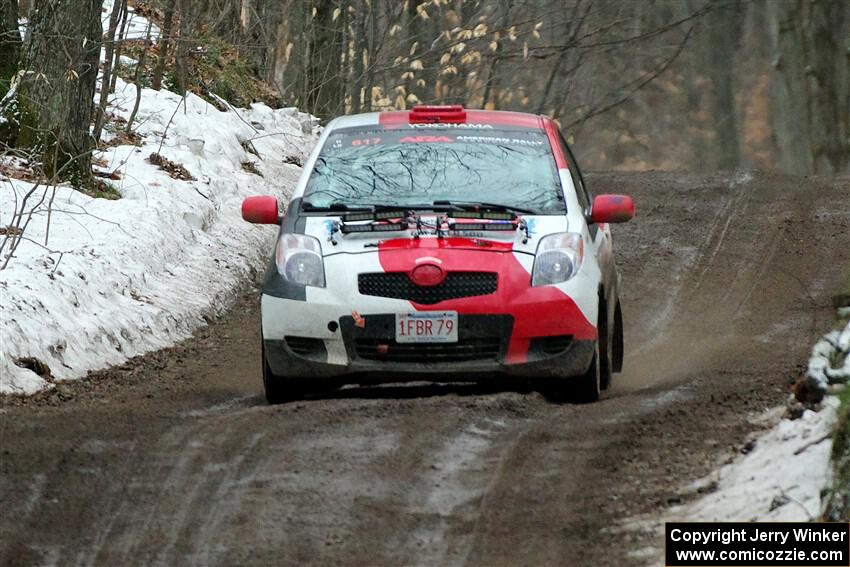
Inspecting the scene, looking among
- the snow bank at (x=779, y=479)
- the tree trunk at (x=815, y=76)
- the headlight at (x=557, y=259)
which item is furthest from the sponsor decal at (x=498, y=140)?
the tree trunk at (x=815, y=76)

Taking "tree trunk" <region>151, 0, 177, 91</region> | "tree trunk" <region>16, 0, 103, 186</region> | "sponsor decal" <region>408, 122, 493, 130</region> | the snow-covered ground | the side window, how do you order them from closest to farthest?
the snow-covered ground, the side window, "sponsor decal" <region>408, 122, 493, 130</region>, "tree trunk" <region>16, 0, 103, 186</region>, "tree trunk" <region>151, 0, 177, 91</region>

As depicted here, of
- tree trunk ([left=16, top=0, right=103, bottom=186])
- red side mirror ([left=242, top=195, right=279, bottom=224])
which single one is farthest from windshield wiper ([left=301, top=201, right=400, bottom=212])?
tree trunk ([left=16, top=0, right=103, bottom=186])

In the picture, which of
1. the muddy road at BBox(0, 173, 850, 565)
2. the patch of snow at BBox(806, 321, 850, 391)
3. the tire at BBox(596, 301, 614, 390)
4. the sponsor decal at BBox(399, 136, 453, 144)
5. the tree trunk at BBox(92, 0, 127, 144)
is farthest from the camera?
the tree trunk at BBox(92, 0, 127, 144)

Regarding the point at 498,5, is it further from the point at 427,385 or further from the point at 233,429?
the point at 233,429

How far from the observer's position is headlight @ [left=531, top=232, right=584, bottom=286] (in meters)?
8.53

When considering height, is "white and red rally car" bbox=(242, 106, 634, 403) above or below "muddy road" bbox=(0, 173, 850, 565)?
above

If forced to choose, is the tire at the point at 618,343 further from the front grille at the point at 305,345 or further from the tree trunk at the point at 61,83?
the tree trunk at the point at 61,83

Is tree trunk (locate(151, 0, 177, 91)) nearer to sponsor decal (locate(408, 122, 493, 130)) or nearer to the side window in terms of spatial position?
sponsor decal (locate(408, 122, 493, 130))

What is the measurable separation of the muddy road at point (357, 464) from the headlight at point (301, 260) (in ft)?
2.46

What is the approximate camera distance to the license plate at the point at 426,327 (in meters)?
8.39

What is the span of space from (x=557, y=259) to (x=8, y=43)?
25.6 ft

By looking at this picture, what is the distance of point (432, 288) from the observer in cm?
844

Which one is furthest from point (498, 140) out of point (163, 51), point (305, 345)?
point (163, 51)

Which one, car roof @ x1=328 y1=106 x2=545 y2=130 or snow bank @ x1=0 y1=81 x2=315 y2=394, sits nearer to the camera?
car roof @ x1=328 y1=106 x2=545 y2=130
